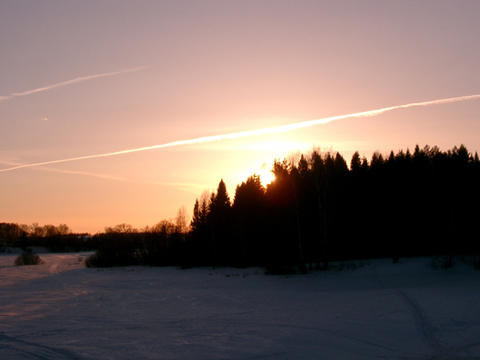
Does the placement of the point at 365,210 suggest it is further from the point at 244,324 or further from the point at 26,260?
the point at 26,260

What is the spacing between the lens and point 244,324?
52.4ft

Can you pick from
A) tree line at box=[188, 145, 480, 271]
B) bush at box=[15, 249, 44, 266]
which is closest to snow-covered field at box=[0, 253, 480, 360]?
tree line at box=[188, 145, 480, 271]

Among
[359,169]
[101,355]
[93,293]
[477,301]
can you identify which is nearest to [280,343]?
[101,355]

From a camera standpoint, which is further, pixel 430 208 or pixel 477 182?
pixel 430 208

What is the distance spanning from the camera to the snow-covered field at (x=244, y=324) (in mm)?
11852

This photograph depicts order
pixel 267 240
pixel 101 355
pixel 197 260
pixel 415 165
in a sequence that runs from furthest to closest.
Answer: pixel 197 260 → pixel 267 240 → pixel 415 165 → pixel 101 355

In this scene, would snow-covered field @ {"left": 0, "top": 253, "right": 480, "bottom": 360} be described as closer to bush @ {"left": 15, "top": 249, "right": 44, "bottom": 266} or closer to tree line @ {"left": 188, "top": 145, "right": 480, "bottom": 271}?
tree line @ {"left": 188, "top": 145, "right": 480, "bottom": 271}

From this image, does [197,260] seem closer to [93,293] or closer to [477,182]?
[93,293]

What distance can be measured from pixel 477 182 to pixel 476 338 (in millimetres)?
31488

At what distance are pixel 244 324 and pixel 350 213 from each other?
34.0 m

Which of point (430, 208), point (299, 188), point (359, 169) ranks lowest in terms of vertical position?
point (430, 208)

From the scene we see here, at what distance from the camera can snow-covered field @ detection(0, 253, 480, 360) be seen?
11.9 m

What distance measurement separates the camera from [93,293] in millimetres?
28453

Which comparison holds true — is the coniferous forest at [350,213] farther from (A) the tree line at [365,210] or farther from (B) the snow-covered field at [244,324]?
(B) the snow-covered field at [244,324]
